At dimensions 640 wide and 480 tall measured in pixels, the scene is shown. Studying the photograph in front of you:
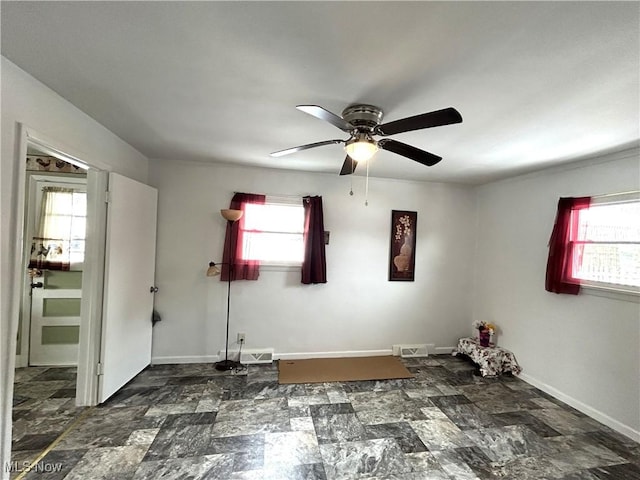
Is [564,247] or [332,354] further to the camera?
[332,354]

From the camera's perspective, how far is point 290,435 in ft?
6.97

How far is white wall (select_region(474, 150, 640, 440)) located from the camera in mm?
2369

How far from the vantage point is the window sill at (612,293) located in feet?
7.59

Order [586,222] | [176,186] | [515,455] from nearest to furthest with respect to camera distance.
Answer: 1. [515,455]
2. [586,222]
3. [176,186]

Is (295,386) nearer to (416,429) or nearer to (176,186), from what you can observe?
(416,429)

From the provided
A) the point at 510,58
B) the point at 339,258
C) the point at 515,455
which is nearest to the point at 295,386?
the point at 339,258

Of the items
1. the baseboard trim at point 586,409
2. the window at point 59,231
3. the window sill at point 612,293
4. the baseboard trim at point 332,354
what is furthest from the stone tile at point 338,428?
the window at point 59,231

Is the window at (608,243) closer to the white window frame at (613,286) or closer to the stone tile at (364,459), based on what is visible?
the white window frame at (613,286)

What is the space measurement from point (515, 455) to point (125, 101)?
3709 mm

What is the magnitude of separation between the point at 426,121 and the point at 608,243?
2.48 meters

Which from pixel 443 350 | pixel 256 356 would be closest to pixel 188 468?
pixel 256 356

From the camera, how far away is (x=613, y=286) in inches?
96.5

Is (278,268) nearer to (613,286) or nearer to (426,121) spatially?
(426,121)

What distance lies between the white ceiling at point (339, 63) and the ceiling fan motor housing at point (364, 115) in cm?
4
